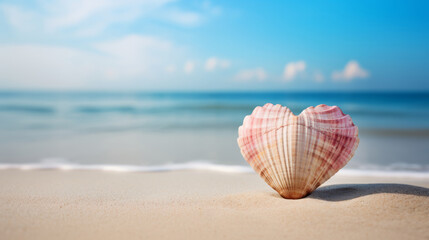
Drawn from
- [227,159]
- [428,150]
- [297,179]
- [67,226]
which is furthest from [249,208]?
[428,150]

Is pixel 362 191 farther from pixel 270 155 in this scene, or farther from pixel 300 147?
pixel 270 155

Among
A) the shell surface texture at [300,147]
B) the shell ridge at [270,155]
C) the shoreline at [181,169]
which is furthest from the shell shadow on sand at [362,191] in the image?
the shoreline at [181,169]

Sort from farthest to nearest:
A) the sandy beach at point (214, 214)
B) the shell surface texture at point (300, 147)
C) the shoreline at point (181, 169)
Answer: the shoreline at point (181, 169)
the shell surface texture at point (300, 147)
the sandy beach at point (214, 214)

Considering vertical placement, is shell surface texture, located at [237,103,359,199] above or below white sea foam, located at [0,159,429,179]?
above

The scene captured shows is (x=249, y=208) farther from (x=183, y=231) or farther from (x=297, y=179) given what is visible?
(x=183, y=231)

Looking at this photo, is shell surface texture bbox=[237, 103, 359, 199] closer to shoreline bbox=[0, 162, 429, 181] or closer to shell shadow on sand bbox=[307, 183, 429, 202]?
shell shadow on sand bbox=[307, 183, 429, 202]

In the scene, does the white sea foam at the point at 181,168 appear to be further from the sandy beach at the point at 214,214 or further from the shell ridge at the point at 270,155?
the shell ridge at the point at 270,155

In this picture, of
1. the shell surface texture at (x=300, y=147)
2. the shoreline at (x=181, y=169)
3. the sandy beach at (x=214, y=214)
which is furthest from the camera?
the shoreline at (x=181, y=169)

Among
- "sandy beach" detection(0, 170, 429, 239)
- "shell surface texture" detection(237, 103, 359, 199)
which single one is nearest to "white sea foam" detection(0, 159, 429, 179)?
"sandy beach" detection(0, 170, 429, 239)

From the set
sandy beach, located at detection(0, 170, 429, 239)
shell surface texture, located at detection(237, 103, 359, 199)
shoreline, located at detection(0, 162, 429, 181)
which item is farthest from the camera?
shoreline, located at detection(0, 162, 429, 181)
